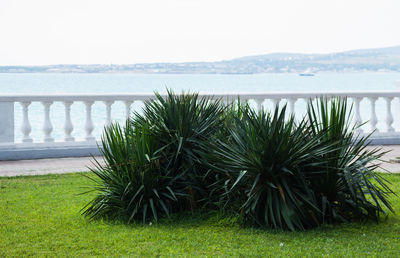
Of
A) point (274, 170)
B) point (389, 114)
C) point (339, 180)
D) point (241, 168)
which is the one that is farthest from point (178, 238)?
point (389, 114)

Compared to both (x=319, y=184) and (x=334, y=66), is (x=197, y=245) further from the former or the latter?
(x=334, y=66)

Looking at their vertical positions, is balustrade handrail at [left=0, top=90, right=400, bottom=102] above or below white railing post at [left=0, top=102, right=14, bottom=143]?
above

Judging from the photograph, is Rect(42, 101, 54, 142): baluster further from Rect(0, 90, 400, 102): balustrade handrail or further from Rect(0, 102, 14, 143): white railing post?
Rect(0, 102, 14, 143): white railing post

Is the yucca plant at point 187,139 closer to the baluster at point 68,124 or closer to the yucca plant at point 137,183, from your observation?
the yucca plant at point 137,183

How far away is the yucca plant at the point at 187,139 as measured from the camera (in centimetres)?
548

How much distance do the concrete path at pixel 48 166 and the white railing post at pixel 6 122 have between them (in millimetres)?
533

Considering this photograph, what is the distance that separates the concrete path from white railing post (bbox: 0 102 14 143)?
0.53 meters

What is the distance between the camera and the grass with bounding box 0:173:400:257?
4.30m

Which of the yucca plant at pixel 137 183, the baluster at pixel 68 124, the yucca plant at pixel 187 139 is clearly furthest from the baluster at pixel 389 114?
the yucca plant at pixel 137 183

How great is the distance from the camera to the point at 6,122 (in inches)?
392

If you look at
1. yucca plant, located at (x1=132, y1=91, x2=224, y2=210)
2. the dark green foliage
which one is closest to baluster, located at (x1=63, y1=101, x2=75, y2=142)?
the dark green foliage

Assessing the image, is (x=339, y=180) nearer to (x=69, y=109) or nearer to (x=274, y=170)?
(x=274, y=170)

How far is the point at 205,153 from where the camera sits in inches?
210

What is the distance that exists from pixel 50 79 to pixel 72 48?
8.35 m
